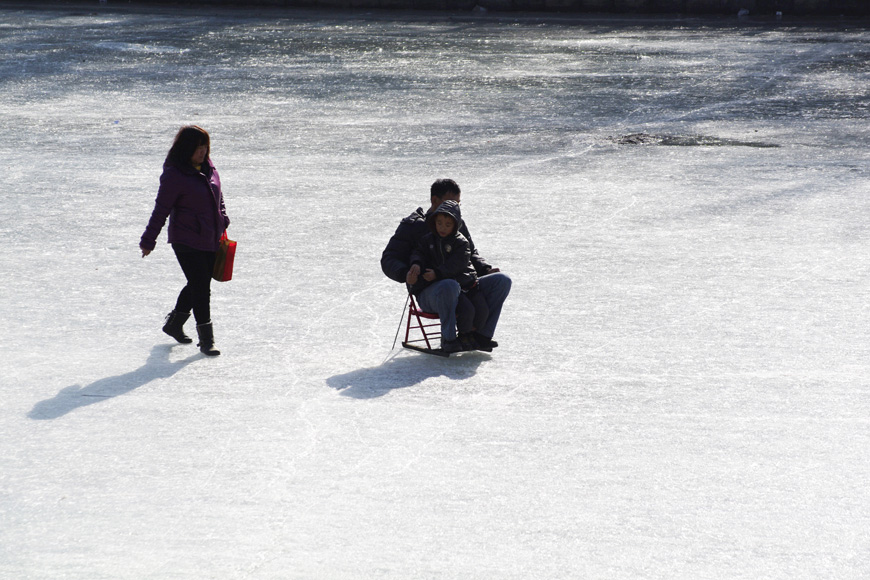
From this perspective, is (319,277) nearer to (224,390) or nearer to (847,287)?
(224,390)

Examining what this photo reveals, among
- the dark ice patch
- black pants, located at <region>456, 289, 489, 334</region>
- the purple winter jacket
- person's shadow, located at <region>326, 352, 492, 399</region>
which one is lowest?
person's shadow, located at <region>326, 352, 492, 399</region>

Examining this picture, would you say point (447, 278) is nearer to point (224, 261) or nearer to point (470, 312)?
point (470, 312)

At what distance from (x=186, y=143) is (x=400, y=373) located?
172 centimetres

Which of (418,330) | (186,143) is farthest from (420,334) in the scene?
(186,143)

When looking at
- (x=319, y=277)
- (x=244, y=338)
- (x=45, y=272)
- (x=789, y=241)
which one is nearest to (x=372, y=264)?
(x=319, y=277)

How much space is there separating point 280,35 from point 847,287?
15.7 metres

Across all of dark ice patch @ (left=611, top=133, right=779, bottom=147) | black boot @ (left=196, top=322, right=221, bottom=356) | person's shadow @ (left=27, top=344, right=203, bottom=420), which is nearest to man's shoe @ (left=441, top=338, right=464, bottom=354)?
black boot @ (left=196, top=322, right=221, bottom=356)

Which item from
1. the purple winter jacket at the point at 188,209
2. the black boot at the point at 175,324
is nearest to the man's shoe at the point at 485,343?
the purple winter jacket at the point at 188,209

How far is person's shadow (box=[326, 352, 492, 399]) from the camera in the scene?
17.1 feet

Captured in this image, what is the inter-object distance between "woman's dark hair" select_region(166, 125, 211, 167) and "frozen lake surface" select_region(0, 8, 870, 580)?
1.11 metres

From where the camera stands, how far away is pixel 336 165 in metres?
10.5

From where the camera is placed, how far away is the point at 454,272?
558cm

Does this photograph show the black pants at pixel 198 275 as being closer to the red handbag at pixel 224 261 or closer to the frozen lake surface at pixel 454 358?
the red handbag at pixel 224 261

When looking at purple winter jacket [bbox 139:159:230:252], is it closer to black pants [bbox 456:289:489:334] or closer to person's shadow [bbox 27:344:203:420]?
person's shadow [bbox 27:344:203:420]
